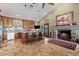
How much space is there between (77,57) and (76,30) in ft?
2.41

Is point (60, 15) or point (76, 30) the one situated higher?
point (60, 15)

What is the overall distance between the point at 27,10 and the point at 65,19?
1055 millimetres

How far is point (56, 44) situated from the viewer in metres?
3.19

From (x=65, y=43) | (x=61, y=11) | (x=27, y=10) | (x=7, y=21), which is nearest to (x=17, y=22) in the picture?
(x=7, y=21)

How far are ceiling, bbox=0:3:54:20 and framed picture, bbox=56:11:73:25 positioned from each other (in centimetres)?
33

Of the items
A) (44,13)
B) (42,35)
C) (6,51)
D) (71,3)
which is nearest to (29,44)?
(42,35)

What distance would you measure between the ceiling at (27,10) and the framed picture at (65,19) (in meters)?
0.33

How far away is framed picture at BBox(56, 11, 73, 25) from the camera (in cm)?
308

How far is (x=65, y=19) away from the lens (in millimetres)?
3168

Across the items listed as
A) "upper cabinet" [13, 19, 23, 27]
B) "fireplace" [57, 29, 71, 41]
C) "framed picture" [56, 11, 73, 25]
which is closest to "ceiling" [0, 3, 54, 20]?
"upper cabinet" [13, 19, 23, 27]

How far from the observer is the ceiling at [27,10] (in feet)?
10.3

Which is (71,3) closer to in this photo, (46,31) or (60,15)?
(60,15)

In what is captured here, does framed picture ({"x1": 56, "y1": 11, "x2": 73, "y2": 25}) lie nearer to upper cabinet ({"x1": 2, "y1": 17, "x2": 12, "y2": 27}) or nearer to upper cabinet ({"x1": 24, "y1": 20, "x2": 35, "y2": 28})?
upper cabinet ({"x1": 24, "y1": 20, "x2": 35, "y2": 28})

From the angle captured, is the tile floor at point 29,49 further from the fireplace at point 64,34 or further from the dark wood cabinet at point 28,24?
the dark wood cabinet at point 28,24
